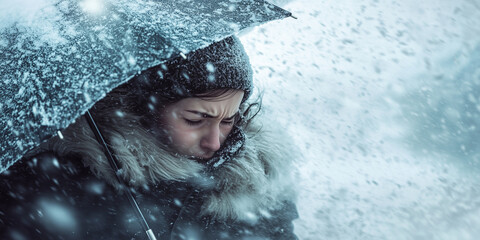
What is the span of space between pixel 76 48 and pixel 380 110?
5.40 meters

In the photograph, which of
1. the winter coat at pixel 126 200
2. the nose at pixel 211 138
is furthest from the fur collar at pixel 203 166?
the nose at pixel 211 138

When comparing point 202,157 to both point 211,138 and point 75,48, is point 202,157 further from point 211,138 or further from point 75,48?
point 75,48

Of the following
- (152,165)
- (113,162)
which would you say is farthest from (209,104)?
(113,162)

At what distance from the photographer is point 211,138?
1.93 metres

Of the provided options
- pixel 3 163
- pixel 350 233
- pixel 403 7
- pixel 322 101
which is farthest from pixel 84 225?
pixel 403 7

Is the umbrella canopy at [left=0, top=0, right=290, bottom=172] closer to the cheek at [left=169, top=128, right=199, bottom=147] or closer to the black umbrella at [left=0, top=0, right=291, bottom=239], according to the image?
the black umbrella at [left=0, top=0, right=291, bottom=239]

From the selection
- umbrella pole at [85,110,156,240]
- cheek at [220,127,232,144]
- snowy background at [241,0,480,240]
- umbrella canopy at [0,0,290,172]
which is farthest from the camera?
snowy background at [241,0,480,240]

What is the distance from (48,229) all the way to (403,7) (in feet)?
20.8

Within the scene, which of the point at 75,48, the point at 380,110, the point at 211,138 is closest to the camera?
the point at 75,48

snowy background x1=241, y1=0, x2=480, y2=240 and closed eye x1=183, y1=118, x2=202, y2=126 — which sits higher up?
closed eye x1=183, y1=118, x2=202, y2=126

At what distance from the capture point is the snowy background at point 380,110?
16.8 feet

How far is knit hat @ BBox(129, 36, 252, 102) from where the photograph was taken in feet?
5.61

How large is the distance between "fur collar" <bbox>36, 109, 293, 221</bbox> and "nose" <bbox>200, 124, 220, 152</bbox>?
108mm

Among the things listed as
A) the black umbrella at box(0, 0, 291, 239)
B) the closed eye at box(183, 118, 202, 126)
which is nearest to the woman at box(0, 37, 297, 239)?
the closed eye at box(183, 118, 202, 126)
